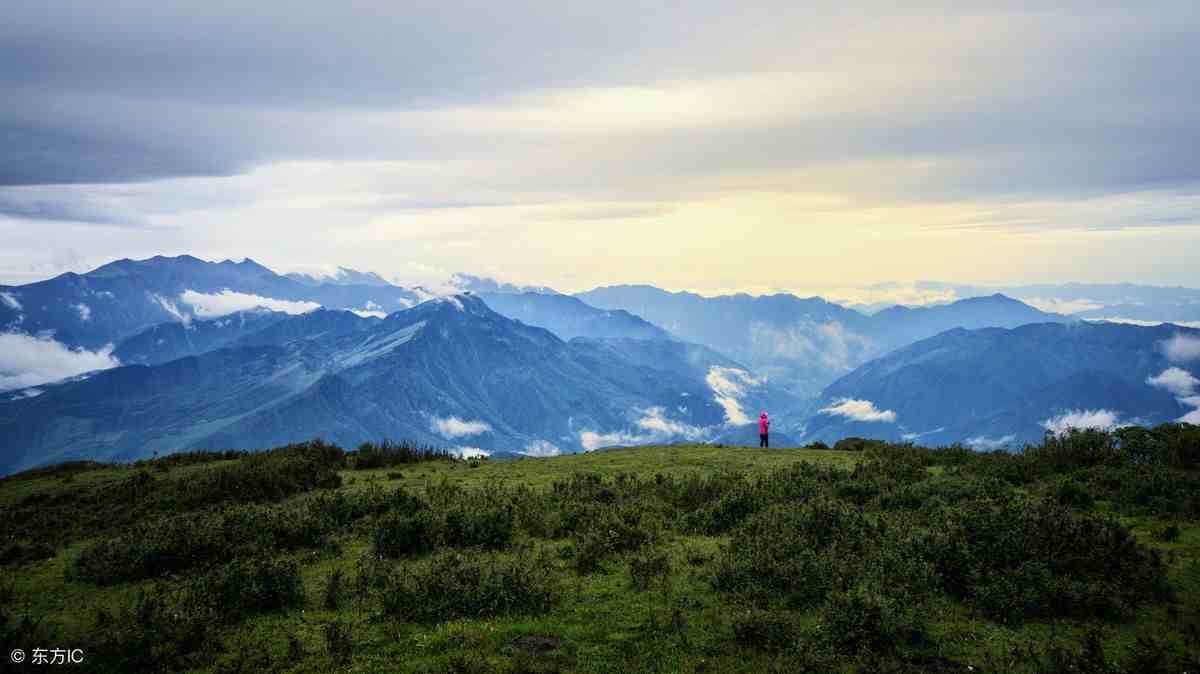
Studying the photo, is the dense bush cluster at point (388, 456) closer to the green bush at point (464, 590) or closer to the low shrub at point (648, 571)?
the green bush at point (464, 590)

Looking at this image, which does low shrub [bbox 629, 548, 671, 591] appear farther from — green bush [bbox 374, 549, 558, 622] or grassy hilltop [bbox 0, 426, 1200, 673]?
green bush [bbox 374, 549, 558, 622]

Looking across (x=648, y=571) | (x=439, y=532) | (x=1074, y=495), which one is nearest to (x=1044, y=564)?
(x=1074, y=495)

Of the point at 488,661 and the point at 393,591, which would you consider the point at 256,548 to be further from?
the point at 488,661

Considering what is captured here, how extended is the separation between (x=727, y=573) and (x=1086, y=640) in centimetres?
682

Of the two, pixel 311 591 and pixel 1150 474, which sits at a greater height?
pixel 1150 474

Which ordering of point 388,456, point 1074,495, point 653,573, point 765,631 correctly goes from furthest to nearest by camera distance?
point 388,456
point 1074,495
point 653,573
point 765,631

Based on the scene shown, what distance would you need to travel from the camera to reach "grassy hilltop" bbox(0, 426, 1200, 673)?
1316cm

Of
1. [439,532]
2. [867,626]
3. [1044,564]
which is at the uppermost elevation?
[1044,564]

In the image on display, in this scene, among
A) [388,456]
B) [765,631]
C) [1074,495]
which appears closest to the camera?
[765,631]

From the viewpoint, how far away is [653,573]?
1684cm

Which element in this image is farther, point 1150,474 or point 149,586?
point 1150,474

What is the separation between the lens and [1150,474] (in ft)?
71.2

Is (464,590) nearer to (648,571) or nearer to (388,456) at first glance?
(648,571)

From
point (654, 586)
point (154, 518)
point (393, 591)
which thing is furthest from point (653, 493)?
point (154, 518)
